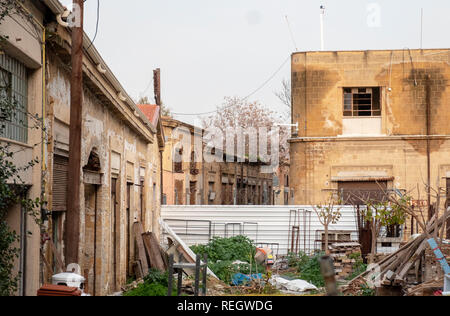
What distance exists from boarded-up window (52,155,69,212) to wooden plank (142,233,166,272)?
6120mm

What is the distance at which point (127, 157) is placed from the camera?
17.2 meters

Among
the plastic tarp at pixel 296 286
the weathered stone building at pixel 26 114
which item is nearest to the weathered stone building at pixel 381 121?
the plastic tarp at pixel 296 286

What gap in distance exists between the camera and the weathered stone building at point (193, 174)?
33375mm

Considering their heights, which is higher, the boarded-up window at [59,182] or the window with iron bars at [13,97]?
the window with iron bars at [13,97]

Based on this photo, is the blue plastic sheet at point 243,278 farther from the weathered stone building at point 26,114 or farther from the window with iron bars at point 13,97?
the window with iron bars at point 13,97

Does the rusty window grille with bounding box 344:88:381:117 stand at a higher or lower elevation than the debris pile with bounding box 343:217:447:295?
higher

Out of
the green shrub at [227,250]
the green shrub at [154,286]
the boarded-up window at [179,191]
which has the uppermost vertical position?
the boarded-up window at [179,191]

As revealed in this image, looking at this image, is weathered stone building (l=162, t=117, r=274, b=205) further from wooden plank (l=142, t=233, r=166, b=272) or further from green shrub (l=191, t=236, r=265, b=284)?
wooden plank (l=142, t=233, r=166, b=272)

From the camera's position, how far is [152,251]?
1677 centimetres

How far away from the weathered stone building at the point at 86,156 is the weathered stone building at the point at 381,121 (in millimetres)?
6728

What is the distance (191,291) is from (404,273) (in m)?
4.27

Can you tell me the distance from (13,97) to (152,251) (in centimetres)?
1001

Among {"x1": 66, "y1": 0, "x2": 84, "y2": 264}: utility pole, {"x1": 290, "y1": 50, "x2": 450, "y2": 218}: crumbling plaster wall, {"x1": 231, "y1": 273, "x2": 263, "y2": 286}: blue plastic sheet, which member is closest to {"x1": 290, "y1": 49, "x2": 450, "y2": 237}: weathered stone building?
{"x1": 290, "y1": 50, "x2": 450, "y2": 218}: crumbling plaster wall

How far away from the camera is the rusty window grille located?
26.0 meters
